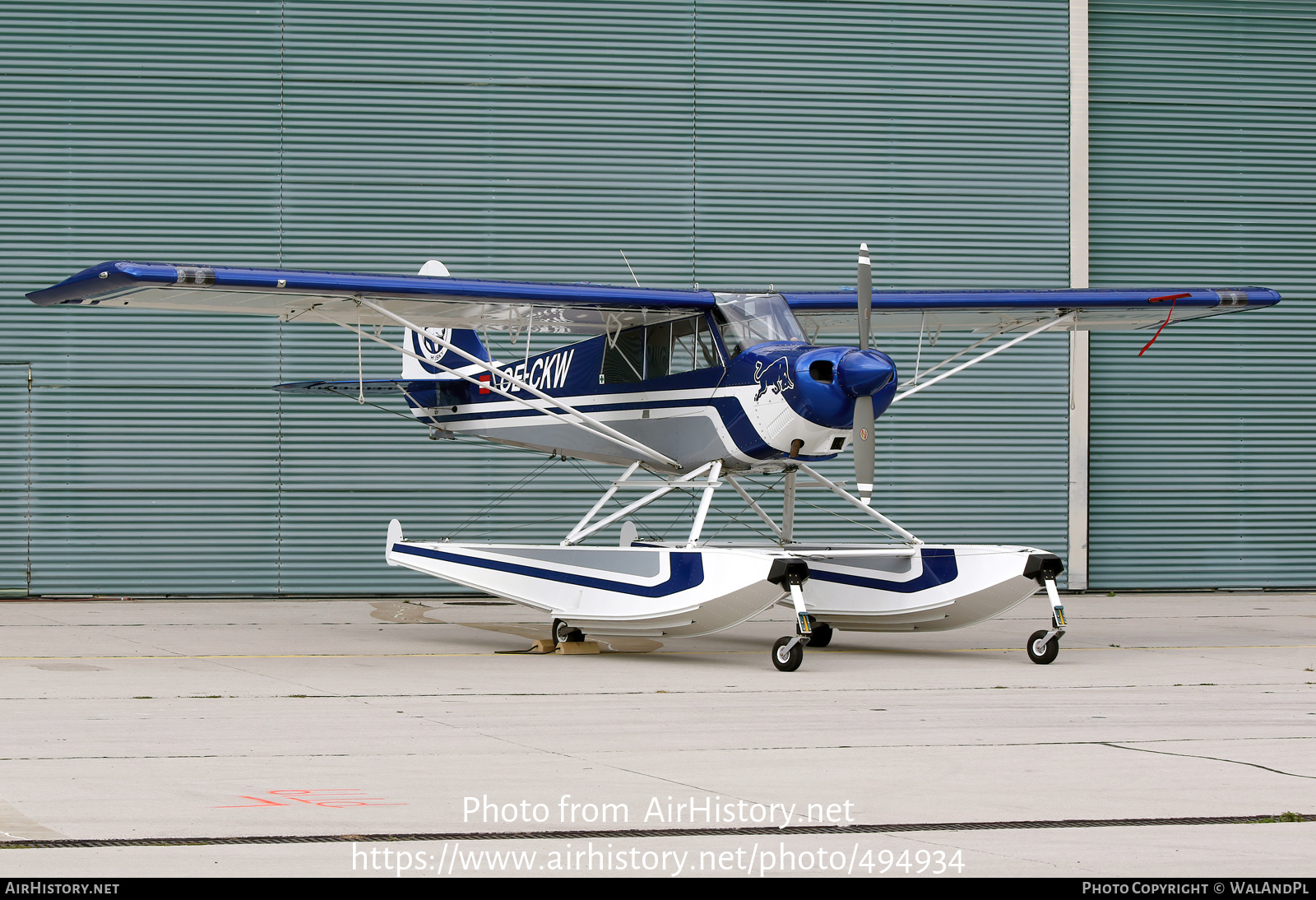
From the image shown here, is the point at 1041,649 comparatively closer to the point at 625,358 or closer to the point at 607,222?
the point at 625,358

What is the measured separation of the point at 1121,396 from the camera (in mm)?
18000

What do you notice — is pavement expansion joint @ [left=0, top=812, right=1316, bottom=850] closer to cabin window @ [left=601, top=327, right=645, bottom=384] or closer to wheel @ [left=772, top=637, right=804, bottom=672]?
wheel @ [left=772, top=637, right=804, bottom=672]

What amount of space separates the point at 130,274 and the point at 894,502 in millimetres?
10289

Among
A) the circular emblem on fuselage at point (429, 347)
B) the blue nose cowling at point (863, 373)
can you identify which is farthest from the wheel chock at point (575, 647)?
the circular emblem on fuselage at point (429, 347)

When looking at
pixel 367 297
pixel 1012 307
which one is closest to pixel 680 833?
pixel 367 297

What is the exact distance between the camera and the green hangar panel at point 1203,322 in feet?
59.1

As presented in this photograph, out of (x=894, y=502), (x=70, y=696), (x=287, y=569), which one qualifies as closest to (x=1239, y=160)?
(x=894, y=502)

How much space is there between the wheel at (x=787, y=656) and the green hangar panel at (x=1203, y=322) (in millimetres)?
9366

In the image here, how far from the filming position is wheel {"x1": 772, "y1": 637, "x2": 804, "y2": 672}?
31.9ft

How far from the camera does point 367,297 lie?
1093 centimetres

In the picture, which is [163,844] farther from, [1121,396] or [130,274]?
[1121,396]

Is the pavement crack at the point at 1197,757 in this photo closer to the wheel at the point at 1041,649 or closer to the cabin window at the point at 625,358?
the wheel at the point at 1041,649

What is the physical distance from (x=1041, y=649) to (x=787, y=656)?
2.10m

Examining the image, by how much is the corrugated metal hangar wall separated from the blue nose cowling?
7059mm
